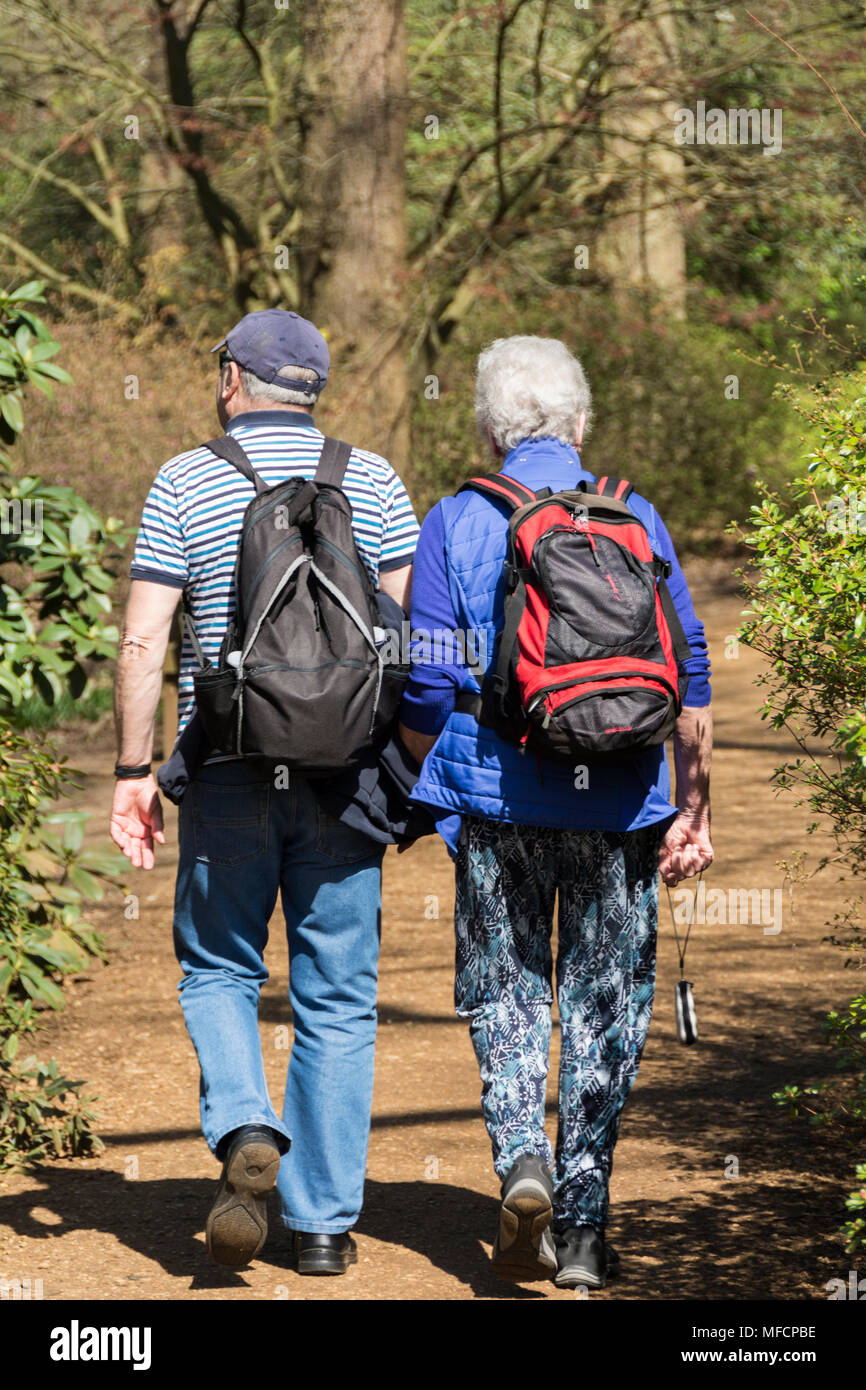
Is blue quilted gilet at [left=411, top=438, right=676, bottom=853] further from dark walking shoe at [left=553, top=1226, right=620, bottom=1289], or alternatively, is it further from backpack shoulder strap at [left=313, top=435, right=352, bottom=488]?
dark walking shoe at [left=553, top=1226, right=620, bottom=1289]

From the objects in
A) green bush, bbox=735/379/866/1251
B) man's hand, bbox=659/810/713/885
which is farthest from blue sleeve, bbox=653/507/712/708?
man's hand, bbox=659/810/713/885

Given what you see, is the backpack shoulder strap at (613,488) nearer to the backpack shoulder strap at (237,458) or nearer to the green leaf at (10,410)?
the backpack shoulder strap at (237,458)

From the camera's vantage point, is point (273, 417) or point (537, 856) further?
point (273, 417)

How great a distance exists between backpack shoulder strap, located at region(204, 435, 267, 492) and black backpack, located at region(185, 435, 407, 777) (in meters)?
0.03

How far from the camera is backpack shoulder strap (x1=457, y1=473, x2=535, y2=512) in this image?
3.15 metres

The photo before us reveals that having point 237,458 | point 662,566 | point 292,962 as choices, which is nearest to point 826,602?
point 662,566

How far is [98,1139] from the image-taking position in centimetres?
425

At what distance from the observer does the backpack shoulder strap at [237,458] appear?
3.20 m

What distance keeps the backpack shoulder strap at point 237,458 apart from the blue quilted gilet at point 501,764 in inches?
14.9

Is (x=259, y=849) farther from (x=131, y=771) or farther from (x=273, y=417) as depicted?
(x=273, y=417)

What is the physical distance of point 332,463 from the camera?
3.27 metres

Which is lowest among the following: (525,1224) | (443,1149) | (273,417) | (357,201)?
(443,1149)

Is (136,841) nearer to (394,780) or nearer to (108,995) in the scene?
(394,780)

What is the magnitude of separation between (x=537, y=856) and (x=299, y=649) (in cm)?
63
